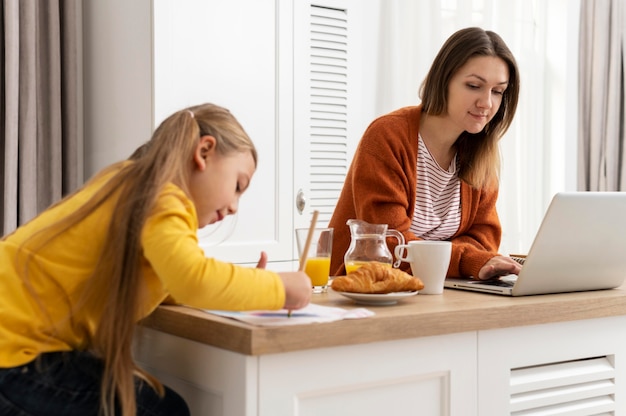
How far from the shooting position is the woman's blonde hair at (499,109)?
2232 mm

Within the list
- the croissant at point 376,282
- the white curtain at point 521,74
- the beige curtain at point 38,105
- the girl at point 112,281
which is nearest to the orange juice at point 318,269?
the croissant at point 376,282

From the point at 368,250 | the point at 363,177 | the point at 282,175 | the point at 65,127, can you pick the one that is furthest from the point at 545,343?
the point at 65,127

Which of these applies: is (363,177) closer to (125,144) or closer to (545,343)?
(545,343)

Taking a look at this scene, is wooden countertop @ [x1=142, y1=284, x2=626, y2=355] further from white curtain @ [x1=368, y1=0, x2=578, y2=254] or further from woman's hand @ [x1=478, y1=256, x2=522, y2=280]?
white curtain @ [x1=368, y1=0, x2=578, y2=254]

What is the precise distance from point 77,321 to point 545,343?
90 centimetres

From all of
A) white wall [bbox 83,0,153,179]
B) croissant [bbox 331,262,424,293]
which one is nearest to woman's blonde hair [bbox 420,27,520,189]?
croissant [bbox 331,262,424,293]

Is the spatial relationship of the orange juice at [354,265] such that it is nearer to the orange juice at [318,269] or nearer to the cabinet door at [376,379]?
the orange juice at [318,269]

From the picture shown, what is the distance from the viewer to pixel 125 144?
2918mm

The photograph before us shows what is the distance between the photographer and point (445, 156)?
2.33 m

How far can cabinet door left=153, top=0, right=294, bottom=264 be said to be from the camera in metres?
2.88

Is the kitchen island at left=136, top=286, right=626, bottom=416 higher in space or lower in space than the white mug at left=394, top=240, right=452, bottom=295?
lower

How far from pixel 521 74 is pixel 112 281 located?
10.3 ft

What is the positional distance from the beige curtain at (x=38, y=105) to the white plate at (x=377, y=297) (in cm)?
159

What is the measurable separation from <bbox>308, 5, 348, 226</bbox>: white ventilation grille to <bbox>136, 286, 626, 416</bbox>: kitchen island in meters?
1.61
